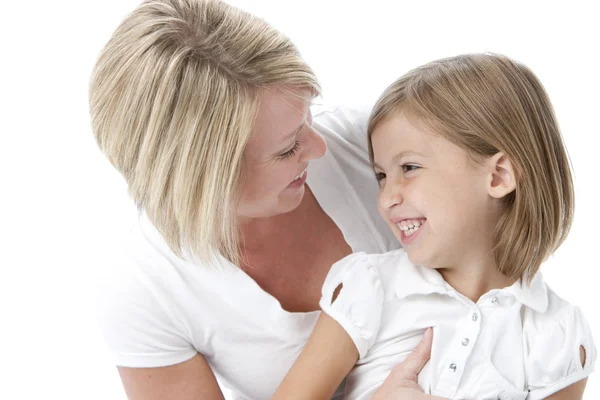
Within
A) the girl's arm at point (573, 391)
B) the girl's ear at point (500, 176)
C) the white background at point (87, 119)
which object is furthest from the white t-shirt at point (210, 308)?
the white background at point (87, 119)

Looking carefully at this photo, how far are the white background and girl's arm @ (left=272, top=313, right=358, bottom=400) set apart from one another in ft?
A: 4.61

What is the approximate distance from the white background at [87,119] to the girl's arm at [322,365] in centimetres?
140

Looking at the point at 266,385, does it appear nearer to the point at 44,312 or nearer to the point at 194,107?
the point at 194,107

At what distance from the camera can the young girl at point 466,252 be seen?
181 centimetres

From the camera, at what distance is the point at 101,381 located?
311cm

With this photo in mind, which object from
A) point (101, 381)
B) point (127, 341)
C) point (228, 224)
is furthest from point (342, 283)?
point (101, 381)

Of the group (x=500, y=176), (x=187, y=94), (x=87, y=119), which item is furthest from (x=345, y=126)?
(x=87, y=119)

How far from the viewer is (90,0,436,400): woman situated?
169 centimetres

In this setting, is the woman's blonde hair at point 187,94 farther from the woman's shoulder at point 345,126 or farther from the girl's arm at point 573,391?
the girl's arm at point 573,391

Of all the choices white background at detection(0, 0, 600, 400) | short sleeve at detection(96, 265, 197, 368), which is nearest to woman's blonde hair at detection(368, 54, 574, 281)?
short sleeve at detection(96, 265, 197, 368)

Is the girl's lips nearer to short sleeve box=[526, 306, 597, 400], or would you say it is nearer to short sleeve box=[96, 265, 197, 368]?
short sleeve box=[526, 306, 597, 400]

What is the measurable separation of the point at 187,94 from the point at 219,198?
0.23 m

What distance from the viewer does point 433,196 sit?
1803 millimetres

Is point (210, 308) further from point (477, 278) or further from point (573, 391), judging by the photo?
point (573, 391)
